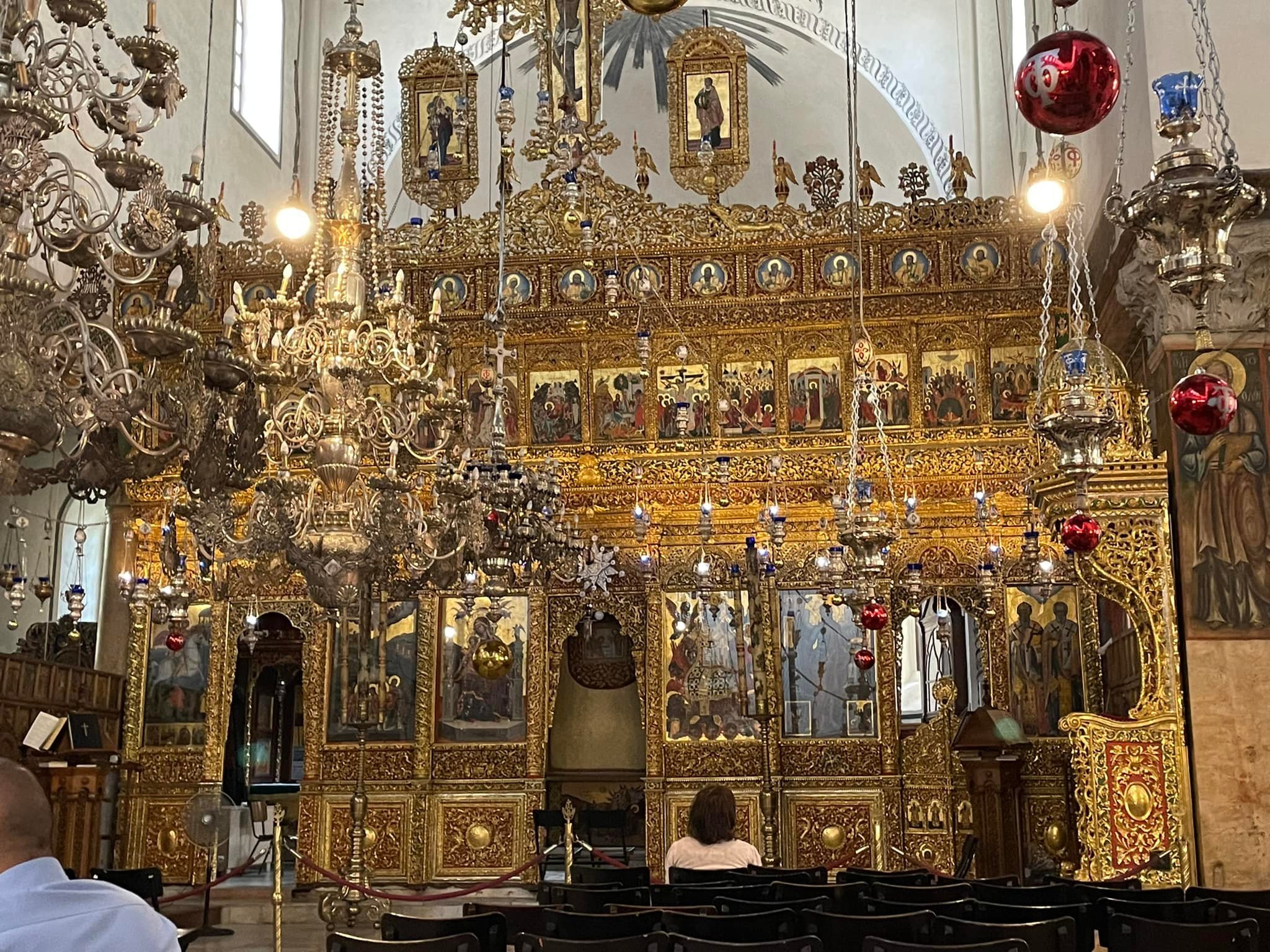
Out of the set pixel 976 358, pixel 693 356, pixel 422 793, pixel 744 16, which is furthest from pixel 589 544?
pixel 744 16

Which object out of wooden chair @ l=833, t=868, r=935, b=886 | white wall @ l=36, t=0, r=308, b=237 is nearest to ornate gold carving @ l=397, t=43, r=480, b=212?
white wall @ l=36, t=0, r=308, b=237

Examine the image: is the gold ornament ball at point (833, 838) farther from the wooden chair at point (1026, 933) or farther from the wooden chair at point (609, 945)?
the wooden chair at point (609, 945)

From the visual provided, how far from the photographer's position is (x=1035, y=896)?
583 centimetres

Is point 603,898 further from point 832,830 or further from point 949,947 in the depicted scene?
point 832,830

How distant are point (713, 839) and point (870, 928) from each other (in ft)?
6.86

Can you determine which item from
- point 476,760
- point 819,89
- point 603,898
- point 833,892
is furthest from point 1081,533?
point 819,89

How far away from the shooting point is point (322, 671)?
46.7 ft

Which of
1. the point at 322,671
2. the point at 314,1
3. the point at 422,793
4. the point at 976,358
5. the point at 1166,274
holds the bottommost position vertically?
the point at 422,793

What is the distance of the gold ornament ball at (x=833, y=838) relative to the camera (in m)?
13.1

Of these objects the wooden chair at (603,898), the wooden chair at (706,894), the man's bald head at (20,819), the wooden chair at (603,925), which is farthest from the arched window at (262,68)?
the man's bald head at (20,819)

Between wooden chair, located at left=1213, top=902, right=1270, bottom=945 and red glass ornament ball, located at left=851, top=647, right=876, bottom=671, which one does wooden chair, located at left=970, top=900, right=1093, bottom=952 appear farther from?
red glass ornament ball, located at left=851, top=647, right=876, bottom=671

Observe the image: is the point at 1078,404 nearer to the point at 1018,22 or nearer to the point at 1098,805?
the point at 1098,805

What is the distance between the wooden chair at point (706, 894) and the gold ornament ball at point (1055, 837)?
294 inches

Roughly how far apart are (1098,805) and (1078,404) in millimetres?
3842
